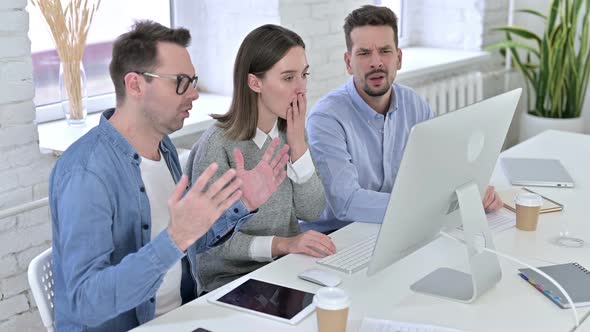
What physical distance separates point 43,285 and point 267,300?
0.52 m

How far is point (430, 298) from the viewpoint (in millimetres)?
1839

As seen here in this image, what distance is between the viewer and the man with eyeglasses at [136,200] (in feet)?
5.40

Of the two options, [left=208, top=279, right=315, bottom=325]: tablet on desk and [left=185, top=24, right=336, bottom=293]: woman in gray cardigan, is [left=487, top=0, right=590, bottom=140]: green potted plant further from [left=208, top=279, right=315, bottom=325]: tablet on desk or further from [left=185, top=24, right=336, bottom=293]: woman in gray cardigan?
[left=208, top=279, right=315, bottom=325]: tablet on desk

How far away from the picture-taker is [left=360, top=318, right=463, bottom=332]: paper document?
65.2 inches

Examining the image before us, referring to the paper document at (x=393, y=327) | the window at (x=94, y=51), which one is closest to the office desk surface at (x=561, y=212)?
the paper document at (x=393, y=327)

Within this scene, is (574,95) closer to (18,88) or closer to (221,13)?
(221,13)

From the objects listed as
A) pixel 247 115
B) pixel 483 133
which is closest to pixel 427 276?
pixel 483 133

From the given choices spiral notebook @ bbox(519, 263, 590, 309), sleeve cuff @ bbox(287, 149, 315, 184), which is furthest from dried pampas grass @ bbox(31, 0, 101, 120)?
spiral notebook @ bbox(519, 263, 590, 309)

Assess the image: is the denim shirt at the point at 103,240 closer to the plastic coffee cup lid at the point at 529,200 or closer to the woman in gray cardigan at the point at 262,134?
the woman in gray cardigan at the point at 262,134

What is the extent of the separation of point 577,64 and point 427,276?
325 cm

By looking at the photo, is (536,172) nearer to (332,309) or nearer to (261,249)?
(261,249)

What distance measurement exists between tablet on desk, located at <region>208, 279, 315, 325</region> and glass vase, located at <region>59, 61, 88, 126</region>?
1340 mm

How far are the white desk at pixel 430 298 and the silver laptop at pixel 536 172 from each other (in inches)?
12.3

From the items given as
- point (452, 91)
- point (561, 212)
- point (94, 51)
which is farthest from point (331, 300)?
point (452, 91)
